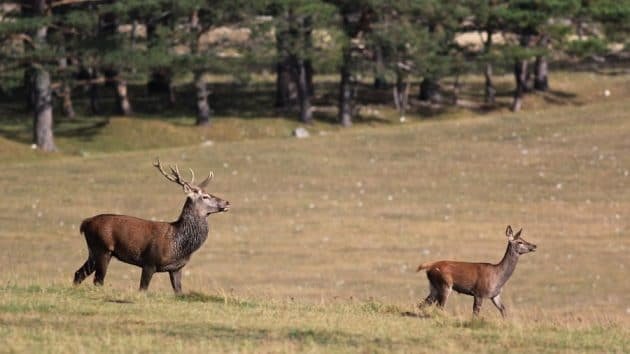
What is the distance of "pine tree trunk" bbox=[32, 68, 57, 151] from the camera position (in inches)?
2403

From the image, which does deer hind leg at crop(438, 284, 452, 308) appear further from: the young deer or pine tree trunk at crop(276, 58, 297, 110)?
pine tree trunk at crop(276, 58, 297, 110)

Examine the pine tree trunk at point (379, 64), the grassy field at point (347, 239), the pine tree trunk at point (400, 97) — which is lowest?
the pine tree trunk at point (400, 97)

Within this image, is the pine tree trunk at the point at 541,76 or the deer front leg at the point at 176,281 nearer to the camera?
the deer front leg at the point at 176,281

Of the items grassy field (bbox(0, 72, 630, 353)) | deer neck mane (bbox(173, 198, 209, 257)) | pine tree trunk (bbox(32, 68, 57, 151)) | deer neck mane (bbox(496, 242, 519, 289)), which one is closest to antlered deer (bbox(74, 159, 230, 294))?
deer neck mane (bbox(173, 198, 209, 257))

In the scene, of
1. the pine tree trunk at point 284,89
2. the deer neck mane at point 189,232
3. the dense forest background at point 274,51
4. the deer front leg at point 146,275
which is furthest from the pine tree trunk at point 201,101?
the deer front leg at point 146,275

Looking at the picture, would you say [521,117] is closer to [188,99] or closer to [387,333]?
[188,99]

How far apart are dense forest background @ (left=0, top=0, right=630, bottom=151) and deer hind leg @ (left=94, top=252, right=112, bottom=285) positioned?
40.3m

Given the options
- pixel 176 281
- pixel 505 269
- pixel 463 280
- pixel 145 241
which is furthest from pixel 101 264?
pixel 505 269

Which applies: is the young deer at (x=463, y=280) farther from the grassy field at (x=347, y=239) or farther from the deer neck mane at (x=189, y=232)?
the deer neck mane at (x=189, y=232)

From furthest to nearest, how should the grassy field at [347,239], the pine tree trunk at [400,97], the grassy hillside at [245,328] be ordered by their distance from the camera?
the pine tree trunk at [400,97], the grassy field at [347,239], the grassy hillside at [245,328]

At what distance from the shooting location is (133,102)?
247 ft

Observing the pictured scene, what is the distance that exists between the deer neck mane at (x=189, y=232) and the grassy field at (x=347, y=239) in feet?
2.02

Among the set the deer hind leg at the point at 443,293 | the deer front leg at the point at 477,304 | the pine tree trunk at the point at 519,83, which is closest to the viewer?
the deer front leg at the point at 477,304

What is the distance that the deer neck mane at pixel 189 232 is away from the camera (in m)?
19.8
